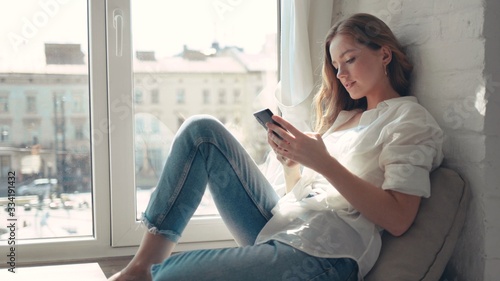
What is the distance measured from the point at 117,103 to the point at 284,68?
66 centimetres

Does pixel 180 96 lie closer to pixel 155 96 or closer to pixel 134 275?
pixel 155 96

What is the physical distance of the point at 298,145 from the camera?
146 cm

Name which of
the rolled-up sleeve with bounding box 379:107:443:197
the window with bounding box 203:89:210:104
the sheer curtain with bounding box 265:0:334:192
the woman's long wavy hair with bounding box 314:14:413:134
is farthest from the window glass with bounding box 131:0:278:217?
the rolled-up sleeve with bounding box 379:107:443:197

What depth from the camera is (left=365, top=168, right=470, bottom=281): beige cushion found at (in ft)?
4.59

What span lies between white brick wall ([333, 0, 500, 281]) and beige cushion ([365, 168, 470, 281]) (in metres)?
0.06

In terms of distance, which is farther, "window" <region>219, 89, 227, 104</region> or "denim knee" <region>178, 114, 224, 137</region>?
"window" <region>219, 89, 227, 104</region>

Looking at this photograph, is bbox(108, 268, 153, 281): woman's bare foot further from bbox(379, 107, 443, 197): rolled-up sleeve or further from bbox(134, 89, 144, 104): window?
bbox(134, 89, 144, 104): window

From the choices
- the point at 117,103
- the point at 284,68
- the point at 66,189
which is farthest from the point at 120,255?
the point at 284,68

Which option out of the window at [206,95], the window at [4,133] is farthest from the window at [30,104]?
the window at [206,95]

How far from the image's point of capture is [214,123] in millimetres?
1646

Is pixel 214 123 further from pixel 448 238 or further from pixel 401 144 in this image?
pixel 448 238

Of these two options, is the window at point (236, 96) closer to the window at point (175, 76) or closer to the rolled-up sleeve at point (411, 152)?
the window at point (175, 76)

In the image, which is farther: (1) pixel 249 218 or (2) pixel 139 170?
(2) pixel 139 170

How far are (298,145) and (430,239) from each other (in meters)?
0.41
